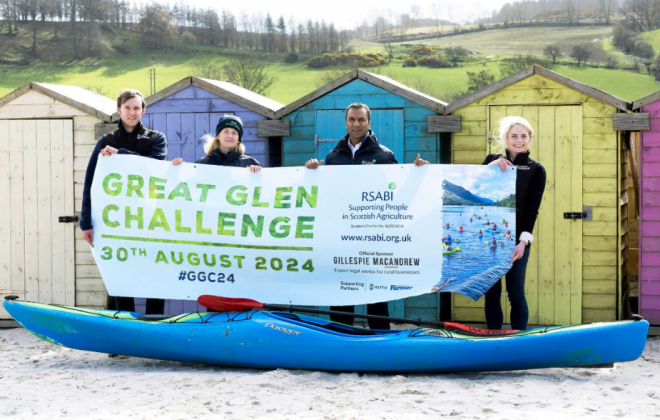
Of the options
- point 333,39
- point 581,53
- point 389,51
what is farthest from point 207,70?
point 581,53

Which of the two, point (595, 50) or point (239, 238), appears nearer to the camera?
point (239, 238)

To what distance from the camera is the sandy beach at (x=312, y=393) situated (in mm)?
3420

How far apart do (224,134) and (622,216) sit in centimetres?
365

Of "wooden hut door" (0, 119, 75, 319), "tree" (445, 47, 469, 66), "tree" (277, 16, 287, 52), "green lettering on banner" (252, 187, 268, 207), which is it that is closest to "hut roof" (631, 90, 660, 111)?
"green lettering on banner" (252, 187, 268, 207)

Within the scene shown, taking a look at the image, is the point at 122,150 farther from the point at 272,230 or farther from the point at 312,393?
the point at 312,393

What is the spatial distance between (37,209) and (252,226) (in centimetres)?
267

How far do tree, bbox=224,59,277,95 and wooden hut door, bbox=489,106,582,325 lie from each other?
4887 cm

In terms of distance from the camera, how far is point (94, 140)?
6184 mm

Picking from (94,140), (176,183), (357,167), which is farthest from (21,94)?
(357,167)

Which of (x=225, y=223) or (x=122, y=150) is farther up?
(x=122, y=150)

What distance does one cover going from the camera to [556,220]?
5746mm

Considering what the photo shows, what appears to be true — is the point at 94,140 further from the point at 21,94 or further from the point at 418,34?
the point at 418,34

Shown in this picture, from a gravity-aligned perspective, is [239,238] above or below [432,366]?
above

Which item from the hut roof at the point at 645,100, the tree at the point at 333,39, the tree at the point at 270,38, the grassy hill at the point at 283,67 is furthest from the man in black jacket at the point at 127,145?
the tree at the point at 333,39
